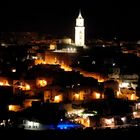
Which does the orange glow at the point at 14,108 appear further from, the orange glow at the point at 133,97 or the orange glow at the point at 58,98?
the orange glow at the point at 133,97

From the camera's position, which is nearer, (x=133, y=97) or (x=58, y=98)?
(x=58, y=98)

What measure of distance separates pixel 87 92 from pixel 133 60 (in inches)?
357

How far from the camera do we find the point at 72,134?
10445 mm

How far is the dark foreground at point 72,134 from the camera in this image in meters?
10.2

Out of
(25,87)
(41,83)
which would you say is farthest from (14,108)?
(41,83)

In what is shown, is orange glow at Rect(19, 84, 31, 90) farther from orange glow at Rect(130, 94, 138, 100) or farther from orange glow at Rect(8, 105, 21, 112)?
orange glow at Rect(130, 94, 138, 100)

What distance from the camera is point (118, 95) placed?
48.4 ft

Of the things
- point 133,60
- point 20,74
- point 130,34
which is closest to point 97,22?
point 130,34

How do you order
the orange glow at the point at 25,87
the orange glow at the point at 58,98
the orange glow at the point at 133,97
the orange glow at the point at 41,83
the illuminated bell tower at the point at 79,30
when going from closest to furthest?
the orange glow at the point at 58,98 < the orange glow at the point at 133,97 < the orange glow at the point at 25,87 < the orange glow at the point at 41,83 < the illuminated bell tower at the point at 79,30

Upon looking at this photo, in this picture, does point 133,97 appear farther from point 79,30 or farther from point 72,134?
point 79,30

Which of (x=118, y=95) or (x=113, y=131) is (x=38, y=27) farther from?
(x=113, y=131)

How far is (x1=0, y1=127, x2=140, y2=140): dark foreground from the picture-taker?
10.2 metres

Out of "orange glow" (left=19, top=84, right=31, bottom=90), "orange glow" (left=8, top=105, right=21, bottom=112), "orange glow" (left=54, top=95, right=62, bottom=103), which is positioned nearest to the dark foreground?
"orange glow" (left=8, top=105, right=21, bottom=112)

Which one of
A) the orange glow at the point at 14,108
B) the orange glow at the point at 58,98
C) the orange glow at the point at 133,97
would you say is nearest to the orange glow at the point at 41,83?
the orange glow at the point at 58,98
